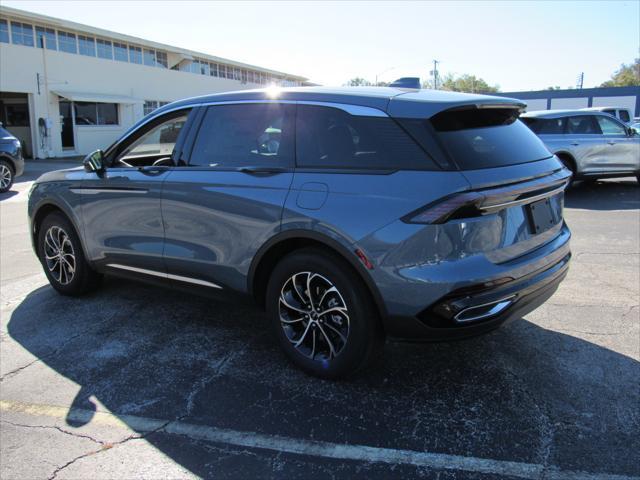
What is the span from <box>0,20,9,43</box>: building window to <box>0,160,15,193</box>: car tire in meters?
12.2

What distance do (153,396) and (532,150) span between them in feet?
9.55

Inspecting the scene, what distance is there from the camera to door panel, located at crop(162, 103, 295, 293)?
364 centimetres

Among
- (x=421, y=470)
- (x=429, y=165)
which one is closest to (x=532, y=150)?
(x=429, y=165)

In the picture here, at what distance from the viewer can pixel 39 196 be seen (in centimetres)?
529

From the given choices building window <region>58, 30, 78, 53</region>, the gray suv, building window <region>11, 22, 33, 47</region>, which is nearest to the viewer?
the gray suv

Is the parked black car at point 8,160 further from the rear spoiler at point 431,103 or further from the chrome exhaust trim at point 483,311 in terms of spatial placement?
the chrome exhaust trim at point 483,311

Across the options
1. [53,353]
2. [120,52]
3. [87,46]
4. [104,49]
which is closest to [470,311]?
[53,353]

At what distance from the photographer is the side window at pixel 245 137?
12.2ft

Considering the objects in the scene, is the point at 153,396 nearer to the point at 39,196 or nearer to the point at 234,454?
the point at 234,454

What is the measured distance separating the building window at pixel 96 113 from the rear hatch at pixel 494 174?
86.5ft

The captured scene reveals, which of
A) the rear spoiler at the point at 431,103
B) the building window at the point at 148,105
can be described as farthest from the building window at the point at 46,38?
the rear spoiler at the point at 431,103

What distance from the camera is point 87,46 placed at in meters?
27.1

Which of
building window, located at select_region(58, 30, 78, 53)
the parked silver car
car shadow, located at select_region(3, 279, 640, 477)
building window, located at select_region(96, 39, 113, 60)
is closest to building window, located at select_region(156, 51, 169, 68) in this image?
building window, located at select_region(96, 39, 113, 60)

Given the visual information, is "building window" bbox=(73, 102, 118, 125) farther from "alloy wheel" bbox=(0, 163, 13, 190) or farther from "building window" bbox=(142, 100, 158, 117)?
Answer: "alloy wheel" bbox=(0, 163, 13, 190)
